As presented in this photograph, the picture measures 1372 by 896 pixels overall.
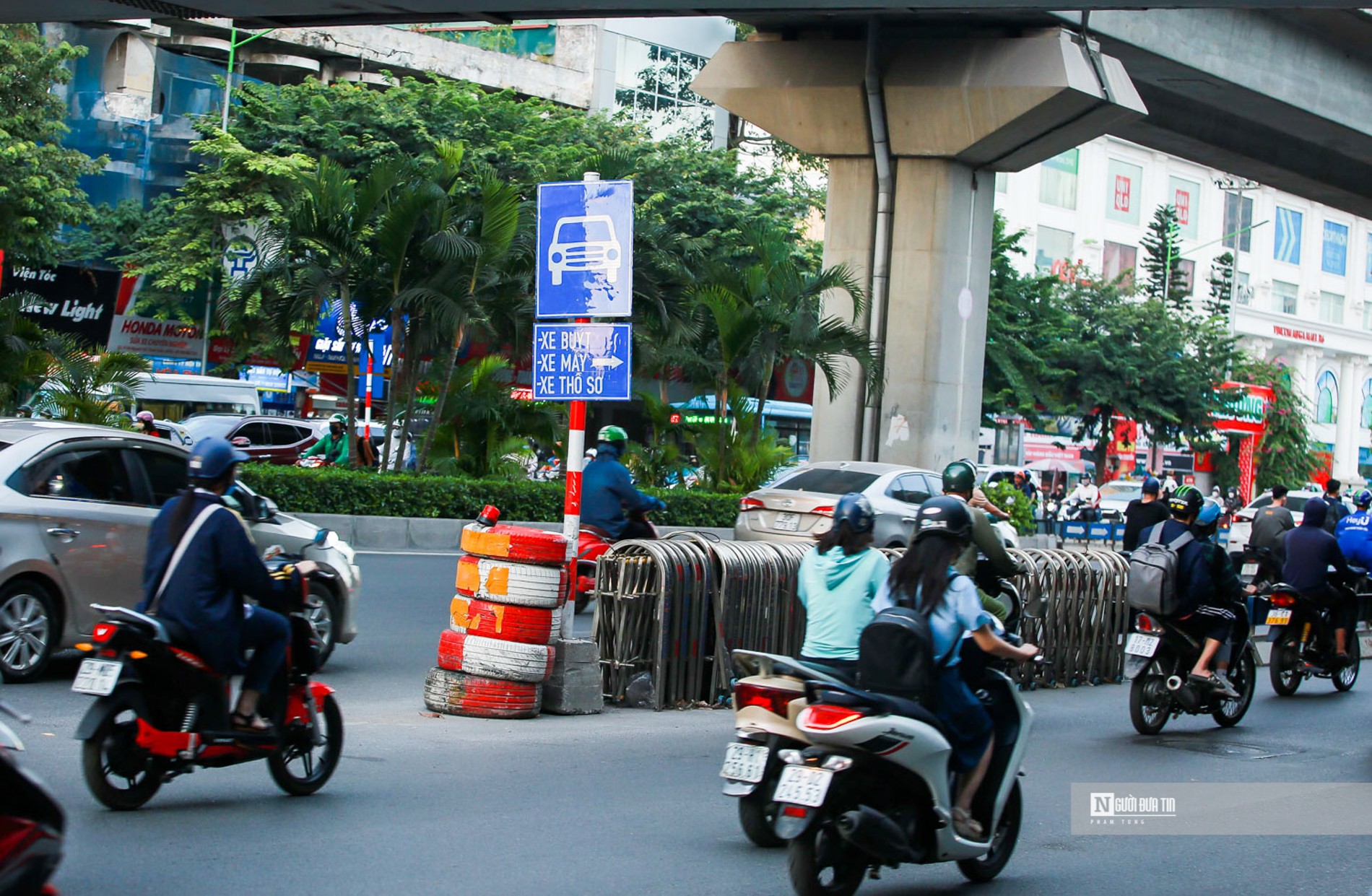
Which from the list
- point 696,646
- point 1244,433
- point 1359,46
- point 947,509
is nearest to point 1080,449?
point 1244,433

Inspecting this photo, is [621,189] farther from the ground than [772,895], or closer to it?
farther from the ground

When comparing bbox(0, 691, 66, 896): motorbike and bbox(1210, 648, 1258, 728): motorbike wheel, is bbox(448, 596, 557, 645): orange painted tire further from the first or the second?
bbox(0, 691, 66, 896): motorbike

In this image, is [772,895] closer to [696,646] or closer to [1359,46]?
[696,646]

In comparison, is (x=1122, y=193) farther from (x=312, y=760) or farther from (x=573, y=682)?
(x=312, y=760)

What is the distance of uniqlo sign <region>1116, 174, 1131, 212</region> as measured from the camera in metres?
67.2

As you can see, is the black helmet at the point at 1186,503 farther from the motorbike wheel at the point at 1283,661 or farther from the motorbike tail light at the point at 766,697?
the motorbike tail light at the point at 766,697

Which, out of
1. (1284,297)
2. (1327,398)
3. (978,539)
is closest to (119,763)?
(978,539)

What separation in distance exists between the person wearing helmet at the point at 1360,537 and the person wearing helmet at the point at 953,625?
30.0ft

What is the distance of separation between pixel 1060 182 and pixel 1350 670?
179 ft

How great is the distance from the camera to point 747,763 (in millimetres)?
5668

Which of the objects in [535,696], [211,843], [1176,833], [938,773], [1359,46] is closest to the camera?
[938,773]

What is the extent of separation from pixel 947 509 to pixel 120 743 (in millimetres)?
3476

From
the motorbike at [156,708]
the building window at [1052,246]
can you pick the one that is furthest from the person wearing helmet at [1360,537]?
the building window at [1052,246]

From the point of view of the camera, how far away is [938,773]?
5367 mm
